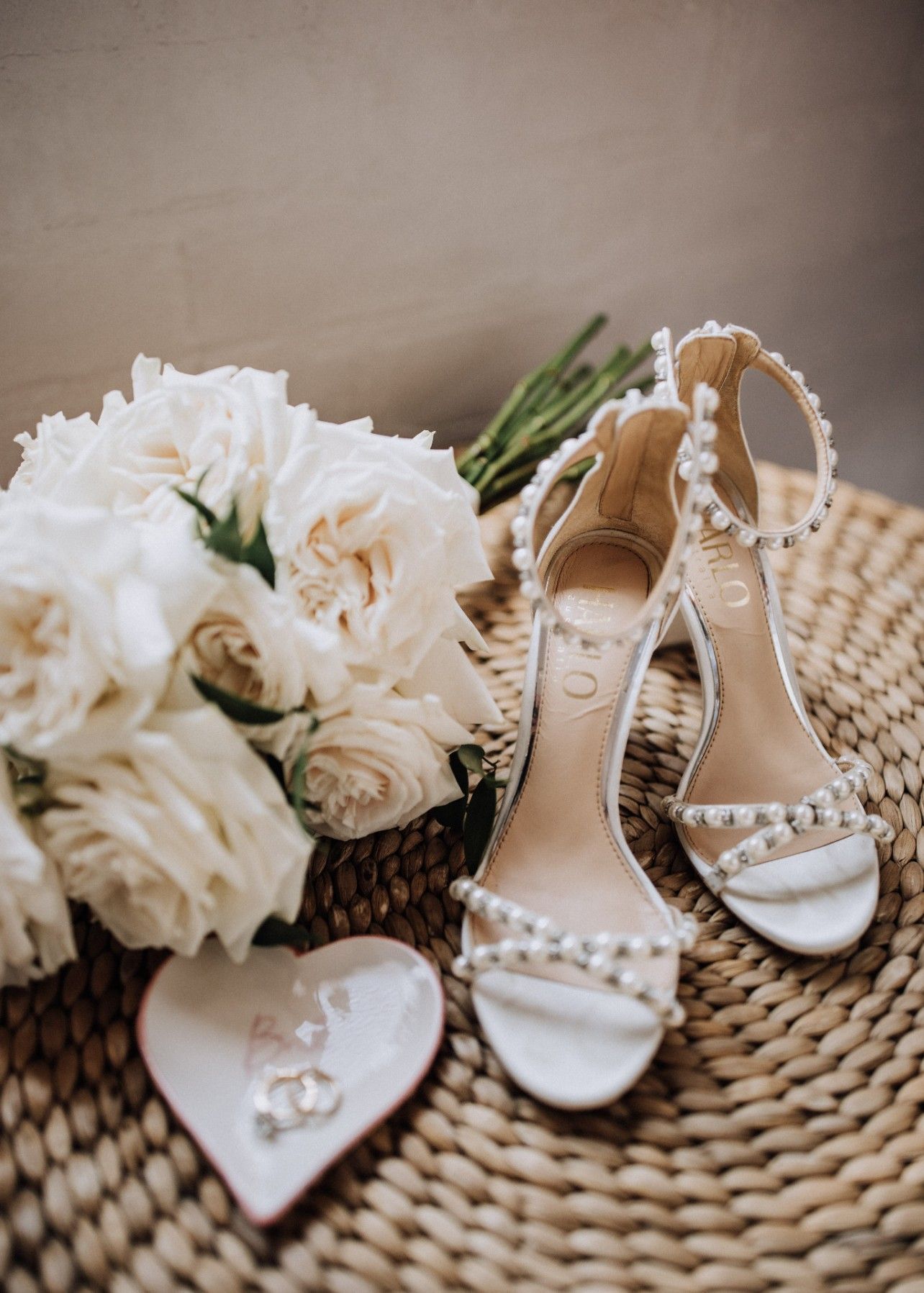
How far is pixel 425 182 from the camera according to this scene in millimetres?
1042

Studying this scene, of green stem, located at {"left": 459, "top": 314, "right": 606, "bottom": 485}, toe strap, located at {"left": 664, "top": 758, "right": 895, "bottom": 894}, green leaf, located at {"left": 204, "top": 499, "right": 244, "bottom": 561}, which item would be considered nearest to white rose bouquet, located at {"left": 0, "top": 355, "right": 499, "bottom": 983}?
green leaf, located at {"left": 204, "top": 499, "right": 244, "bottom": 561}

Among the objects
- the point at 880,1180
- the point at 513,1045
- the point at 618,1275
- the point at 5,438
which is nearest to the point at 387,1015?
the point at 513,1045

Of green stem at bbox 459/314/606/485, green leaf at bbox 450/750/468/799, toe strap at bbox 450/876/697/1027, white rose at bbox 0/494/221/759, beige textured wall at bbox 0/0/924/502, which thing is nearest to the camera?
white rose at bbox 0/494/221/759

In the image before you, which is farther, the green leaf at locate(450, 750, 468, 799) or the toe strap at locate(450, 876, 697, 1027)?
the green leaf at locate(450, 750, 468, 799)

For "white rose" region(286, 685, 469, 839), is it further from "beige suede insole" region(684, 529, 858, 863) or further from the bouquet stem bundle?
the bouquet stem bundle

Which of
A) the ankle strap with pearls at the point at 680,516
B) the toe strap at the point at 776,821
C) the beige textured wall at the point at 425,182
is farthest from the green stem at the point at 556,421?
the toe strap at the point at 776,821

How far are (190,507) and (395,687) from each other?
0.17 meters

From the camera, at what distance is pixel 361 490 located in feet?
1.82

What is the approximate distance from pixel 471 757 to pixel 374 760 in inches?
3.7

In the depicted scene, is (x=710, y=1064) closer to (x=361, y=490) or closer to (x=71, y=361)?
(x=361, y=490)

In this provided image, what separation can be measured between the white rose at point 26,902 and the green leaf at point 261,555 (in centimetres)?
17

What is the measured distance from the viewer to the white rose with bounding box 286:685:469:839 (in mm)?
553

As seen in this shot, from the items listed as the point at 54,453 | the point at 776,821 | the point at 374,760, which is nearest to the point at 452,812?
the point at 374,760

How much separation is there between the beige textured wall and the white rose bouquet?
0.37 m
